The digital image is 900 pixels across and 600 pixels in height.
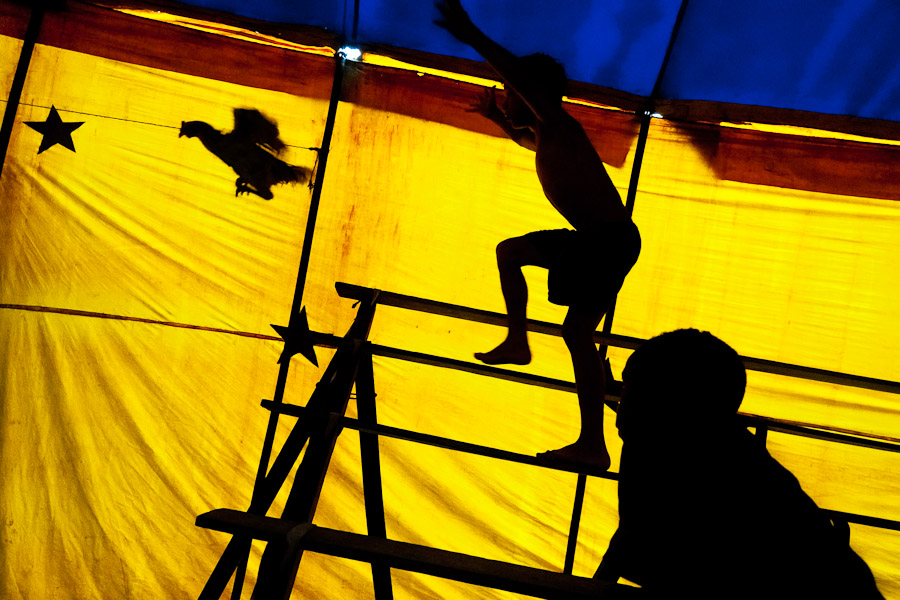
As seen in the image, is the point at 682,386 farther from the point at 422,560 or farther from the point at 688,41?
the point at 688,41

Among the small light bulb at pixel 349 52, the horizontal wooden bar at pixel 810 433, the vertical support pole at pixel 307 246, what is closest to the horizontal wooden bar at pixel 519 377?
the horizontal wooden bar at pixel 810 433

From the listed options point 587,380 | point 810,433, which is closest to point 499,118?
point 587,380

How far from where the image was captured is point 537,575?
97 cm

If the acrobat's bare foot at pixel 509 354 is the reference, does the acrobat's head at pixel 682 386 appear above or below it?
above

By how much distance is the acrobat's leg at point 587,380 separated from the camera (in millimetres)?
1590

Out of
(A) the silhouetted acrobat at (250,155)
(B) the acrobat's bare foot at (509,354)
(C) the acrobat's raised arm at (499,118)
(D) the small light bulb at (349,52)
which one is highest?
(D) the small light bulb at (349,52)

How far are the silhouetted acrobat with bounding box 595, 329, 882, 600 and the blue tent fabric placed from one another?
2.03 m

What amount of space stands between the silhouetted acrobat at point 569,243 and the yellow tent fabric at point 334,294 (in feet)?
2.95

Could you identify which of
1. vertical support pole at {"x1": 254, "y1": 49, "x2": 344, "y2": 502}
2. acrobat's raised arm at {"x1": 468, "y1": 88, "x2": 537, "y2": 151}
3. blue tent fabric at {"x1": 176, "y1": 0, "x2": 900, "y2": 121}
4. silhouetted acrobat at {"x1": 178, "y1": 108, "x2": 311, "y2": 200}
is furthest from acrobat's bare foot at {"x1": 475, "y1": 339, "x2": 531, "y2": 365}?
blue tent fabric at {"x1": 176, "y1": 0, "x2": 900, "y2": 121}

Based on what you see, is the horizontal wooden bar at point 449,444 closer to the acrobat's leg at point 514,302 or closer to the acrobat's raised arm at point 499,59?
the acrobat's leg at point 514,302

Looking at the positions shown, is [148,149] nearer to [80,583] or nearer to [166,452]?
[166,452]

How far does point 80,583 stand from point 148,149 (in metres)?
1.77

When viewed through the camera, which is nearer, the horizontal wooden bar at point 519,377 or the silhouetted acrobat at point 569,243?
the silhouetted acrobat at point 569,243

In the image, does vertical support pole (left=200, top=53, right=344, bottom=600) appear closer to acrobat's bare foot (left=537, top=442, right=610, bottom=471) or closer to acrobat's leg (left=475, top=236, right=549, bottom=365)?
acrobat's leg (left=475, top=236, right=549, bottom=365)
